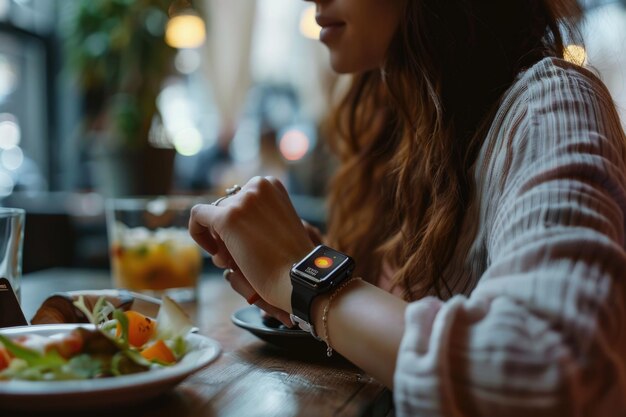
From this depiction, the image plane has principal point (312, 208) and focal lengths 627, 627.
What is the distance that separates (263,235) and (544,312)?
0.39 meters

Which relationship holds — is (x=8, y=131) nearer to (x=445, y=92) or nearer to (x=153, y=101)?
(x=153, y=101)

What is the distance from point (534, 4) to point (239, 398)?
2.65 ft

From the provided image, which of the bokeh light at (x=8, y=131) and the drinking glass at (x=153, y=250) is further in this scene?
the bokeh light at (x=8, y=131)

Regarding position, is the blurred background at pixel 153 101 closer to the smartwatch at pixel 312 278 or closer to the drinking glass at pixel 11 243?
the smartwatch at pixel 312 278

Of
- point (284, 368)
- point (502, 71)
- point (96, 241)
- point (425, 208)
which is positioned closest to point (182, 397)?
point (284, 368)

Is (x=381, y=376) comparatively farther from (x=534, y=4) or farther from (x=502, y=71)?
(x=534, y=4)

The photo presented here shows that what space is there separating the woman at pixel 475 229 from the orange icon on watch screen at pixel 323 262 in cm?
4

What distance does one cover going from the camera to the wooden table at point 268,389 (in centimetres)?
67

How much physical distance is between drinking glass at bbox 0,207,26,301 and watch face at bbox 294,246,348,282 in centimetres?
41

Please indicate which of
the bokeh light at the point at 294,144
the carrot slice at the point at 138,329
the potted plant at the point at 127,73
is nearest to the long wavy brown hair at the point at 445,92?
the carrot slice at the point at 138,329

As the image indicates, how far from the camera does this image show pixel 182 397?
2.30 ft

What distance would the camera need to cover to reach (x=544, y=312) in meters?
0.61

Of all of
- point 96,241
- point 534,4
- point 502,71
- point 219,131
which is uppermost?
point 534,4

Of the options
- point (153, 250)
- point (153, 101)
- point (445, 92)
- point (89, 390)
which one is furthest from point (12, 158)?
point (89, 390)
